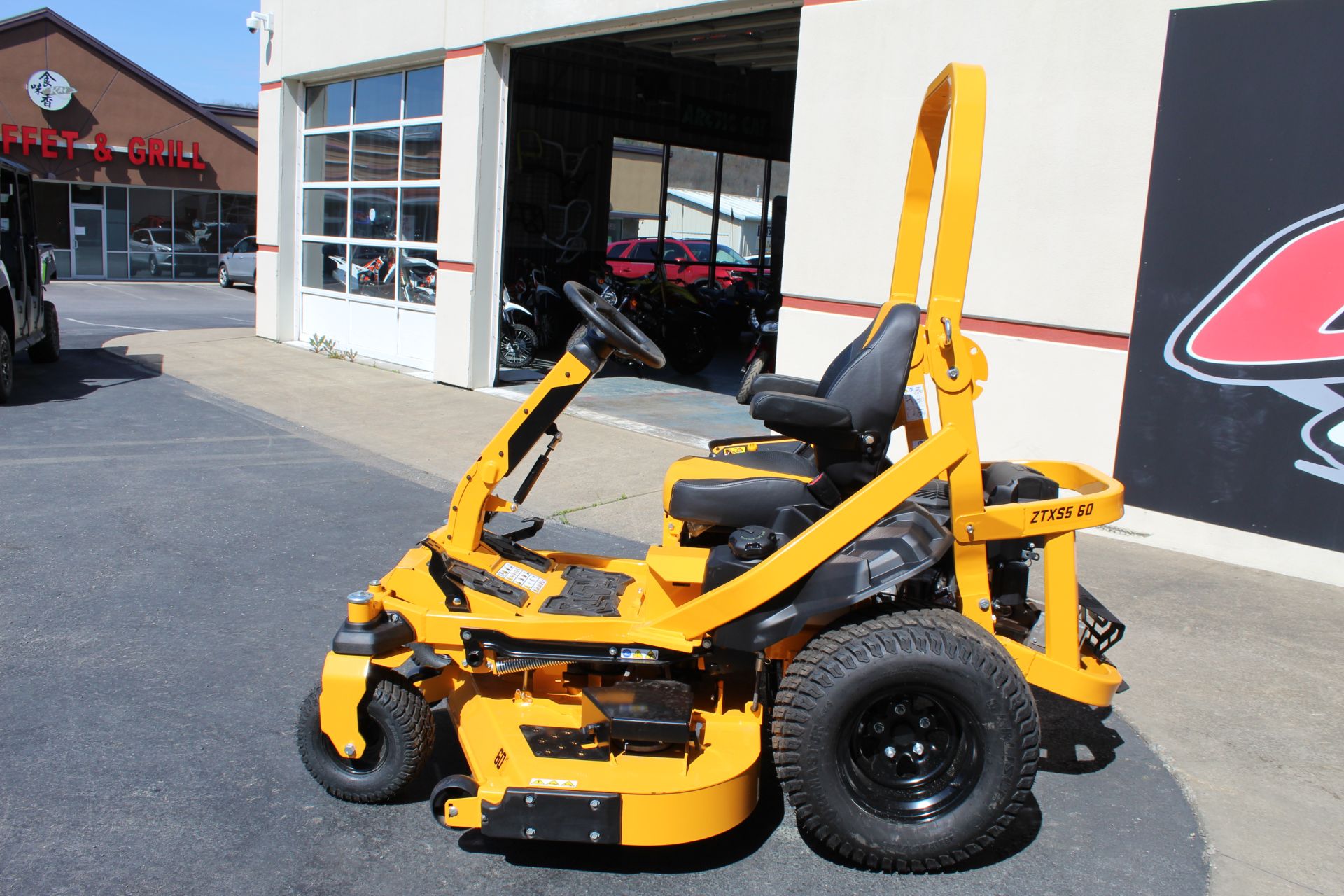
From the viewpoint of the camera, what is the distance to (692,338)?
14.3m

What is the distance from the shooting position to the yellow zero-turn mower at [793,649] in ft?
10.2

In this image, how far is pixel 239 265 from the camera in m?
29.4

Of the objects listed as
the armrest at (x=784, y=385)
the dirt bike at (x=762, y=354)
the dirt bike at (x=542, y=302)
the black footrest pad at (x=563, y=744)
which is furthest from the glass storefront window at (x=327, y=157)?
the black footrest pad at (x=563, y=744)

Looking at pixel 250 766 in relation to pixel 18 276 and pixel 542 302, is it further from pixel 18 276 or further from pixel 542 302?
pixel 542 302

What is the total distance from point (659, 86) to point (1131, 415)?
501 inches

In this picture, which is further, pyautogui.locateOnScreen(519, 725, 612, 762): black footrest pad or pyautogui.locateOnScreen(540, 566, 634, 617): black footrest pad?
pyautogui.locateOnScreen(540, 566, 634, 617): black footrest pad

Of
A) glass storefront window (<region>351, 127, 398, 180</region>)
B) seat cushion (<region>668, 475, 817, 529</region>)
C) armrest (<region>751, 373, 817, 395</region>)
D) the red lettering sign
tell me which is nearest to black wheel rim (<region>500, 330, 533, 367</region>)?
glass storefront window (<region>351, 127, 398, 180</region>)

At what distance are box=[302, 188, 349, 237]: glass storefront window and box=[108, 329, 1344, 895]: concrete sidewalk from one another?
4.96m

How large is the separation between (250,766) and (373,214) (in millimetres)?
11367

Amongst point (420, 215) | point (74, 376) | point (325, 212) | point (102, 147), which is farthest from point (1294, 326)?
point (102, 147)

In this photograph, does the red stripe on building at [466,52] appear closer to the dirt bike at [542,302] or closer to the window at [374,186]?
the window at [374,186]

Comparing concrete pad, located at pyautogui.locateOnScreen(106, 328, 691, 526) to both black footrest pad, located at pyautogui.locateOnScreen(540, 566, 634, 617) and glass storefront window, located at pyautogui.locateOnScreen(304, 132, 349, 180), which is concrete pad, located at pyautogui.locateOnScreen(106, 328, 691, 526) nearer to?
glass storefront window, located at pyautogui.locateOnScreen(304, 132, 349, 180)

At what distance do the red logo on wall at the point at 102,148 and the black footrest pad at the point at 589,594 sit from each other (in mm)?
30032

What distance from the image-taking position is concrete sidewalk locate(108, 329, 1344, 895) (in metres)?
3.64
